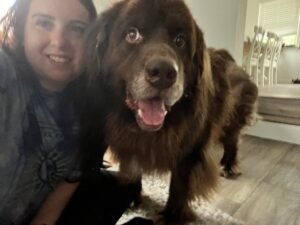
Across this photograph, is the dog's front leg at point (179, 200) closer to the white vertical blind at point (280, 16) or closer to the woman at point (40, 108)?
the woman at point (40, 108)

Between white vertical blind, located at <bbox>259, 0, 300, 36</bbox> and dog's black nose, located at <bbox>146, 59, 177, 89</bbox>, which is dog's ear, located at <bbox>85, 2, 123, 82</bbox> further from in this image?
white vertical blind, located at <bbox>259, 0, 300, 36</bbox>

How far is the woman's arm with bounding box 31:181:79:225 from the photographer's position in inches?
35.8

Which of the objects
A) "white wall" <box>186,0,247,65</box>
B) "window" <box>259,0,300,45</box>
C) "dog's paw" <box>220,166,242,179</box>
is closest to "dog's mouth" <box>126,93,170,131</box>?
"dog's paw" <box>220,166,242,179</box>

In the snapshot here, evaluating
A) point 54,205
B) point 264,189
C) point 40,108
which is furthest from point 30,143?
point 264,189

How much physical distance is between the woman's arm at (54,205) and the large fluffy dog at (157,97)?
128 mm

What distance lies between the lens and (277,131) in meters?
2.40

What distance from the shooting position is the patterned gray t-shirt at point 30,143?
2.46 ft

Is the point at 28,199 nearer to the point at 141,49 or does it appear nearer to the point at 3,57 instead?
the point at 3,57

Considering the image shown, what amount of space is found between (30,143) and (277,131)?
205cm

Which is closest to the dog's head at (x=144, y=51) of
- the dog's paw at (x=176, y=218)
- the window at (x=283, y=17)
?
the dog's paw at (x=176, y=218)

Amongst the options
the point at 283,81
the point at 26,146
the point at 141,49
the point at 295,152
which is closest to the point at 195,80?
the point at 141,49

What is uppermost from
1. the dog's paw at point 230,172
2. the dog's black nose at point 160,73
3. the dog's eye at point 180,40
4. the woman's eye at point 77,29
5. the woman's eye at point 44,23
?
the woman's eye at point 44,23

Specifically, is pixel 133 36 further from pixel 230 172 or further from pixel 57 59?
pixel 230 172

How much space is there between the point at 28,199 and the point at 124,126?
355 millimetres
